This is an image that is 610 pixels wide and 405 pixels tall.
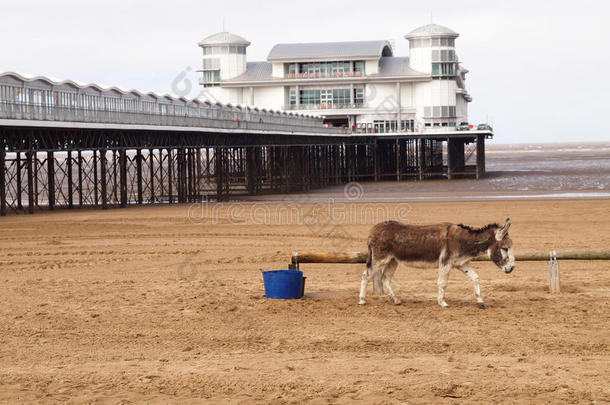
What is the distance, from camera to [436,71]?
92.5 metres

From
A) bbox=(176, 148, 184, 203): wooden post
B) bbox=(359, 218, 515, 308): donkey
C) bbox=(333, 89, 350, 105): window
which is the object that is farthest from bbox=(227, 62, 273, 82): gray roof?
bbox=(359, 218, 515, 308): donkey

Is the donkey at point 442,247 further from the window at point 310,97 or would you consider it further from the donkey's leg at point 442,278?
the window at point 310,97

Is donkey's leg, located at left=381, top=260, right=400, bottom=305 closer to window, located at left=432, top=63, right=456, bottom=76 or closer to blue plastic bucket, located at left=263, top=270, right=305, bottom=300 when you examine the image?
blue plastic bucket, located at left=263, top=270, right=305, bottom=300

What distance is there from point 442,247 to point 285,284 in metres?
2.90

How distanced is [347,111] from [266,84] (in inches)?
346

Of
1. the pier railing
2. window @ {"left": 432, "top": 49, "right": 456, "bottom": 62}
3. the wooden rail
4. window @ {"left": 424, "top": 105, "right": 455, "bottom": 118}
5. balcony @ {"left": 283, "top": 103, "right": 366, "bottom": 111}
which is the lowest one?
the wooden rail

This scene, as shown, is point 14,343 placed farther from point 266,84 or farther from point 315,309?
point 266,84

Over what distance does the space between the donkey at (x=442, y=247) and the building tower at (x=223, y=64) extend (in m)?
82.7

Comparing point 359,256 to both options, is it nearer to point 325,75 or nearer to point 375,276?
point 375,276

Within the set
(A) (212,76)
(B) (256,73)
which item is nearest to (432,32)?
(B) (256,73)

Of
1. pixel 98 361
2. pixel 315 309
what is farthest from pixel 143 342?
pixel 315 309

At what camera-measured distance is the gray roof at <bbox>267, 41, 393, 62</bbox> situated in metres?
93.9

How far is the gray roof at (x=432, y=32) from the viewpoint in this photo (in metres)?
92.6

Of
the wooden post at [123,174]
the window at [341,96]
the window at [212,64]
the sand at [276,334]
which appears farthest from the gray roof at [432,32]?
the sand at [276,334]
